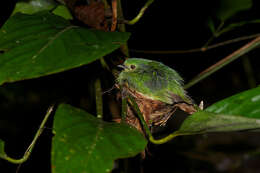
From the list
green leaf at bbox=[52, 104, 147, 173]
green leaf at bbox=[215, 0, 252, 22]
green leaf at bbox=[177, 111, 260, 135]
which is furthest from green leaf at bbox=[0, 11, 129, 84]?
green leaf at bbox=[215, 0, 252, 22]

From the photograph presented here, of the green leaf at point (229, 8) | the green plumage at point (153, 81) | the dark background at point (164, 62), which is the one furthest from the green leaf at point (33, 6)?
the green leaf at point (229, 8)

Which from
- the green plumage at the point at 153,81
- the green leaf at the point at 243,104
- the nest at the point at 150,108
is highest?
the green leaf at the point at 243,104

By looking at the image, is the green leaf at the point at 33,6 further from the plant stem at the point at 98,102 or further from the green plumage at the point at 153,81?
the green plumage at the point at 153,81

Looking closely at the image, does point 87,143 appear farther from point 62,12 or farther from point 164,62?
point 164,62

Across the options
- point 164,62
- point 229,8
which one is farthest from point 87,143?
point 164,62

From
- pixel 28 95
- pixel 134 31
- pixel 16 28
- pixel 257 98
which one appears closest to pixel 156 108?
pixel 257 98

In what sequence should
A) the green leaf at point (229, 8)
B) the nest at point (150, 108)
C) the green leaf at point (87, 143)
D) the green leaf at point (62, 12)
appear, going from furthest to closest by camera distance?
the green leaf at point (229, 8) → the green leaf at point (62, 12) → the nest at point (150, 108) → the green leaf at point (87, 143)

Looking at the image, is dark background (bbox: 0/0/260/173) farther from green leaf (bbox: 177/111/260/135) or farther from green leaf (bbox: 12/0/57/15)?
green leaf (bbox: 177/111/260/135)
